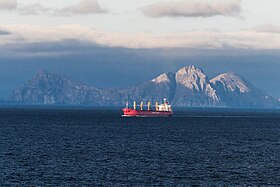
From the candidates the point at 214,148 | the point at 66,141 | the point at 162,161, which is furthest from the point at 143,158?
the point at 66,141

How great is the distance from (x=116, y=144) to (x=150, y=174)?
56.1 m

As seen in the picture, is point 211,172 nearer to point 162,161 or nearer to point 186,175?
point 186,175

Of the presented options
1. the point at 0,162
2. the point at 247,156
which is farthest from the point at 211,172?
the point at 0,162

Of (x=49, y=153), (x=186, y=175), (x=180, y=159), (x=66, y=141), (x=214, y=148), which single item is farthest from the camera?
(x=66, y=141)

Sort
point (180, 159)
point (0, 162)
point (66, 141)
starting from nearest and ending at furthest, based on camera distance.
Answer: point (0, 162) → point (180, 159) → point (66, 141)

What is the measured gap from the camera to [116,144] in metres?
153

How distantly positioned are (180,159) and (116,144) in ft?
120

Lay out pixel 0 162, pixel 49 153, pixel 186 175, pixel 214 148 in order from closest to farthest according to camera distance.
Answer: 1. pixel 186 175
2. pixel 0 162
3. pixel 49 153
4. pixel 214 148

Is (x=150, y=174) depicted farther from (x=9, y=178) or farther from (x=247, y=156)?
(x=247, y=156)

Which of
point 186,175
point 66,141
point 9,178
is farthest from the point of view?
point 66,141

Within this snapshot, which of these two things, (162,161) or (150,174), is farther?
(162,161)

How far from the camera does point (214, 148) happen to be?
472 ft

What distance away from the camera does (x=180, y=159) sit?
118562 millimetres

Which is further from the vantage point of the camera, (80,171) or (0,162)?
(0,162)
